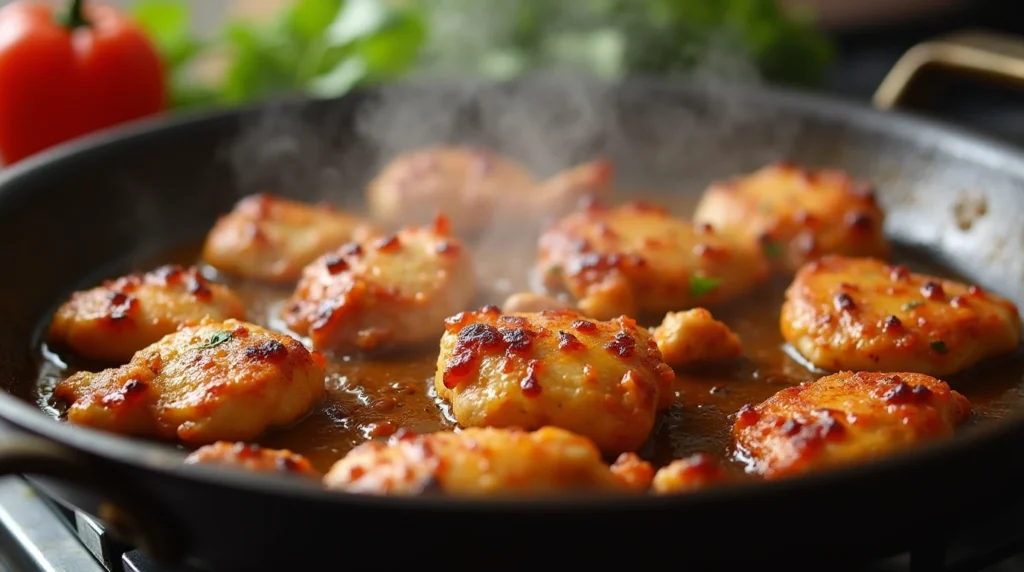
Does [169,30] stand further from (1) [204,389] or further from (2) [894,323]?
(2) [894,323]

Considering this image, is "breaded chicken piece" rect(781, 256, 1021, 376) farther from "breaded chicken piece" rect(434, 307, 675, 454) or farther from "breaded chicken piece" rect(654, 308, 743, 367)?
"breaded chicken piece" rect(434, 307, 675, 454)

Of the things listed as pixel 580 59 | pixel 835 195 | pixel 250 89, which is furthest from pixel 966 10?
pixel 250 89

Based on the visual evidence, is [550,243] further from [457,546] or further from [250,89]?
[250,89]

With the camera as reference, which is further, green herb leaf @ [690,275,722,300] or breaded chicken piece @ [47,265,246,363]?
green herb leaf @ [690,275,722,300]

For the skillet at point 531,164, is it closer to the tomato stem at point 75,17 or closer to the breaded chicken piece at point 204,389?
the breaded chicken piece at point 204,389

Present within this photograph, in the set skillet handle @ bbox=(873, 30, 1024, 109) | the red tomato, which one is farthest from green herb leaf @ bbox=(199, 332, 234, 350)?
skillet handle @ bbox=(873, 30, 1024, 109)

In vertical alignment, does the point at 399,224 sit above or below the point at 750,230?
above
